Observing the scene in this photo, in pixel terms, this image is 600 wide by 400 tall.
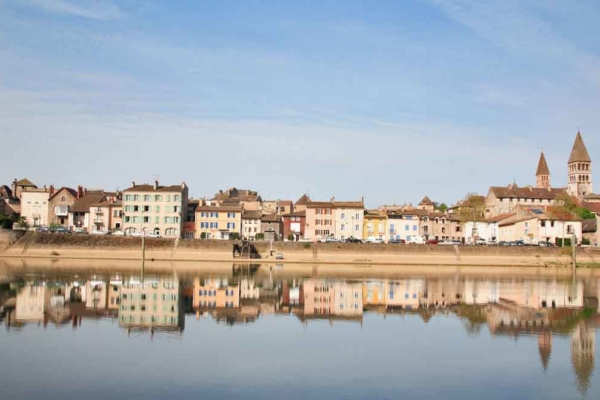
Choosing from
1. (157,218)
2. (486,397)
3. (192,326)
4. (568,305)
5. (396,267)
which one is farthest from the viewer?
(157,218)

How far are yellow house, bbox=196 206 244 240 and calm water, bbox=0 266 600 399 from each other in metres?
46.4

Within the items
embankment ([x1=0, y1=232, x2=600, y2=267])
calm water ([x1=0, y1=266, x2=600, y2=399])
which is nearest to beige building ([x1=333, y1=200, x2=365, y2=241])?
embankment ([x1=0, y1=232, x2=600, y2=267])

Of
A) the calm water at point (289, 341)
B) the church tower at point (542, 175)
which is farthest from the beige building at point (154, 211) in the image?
the church tower at point (542, 175)

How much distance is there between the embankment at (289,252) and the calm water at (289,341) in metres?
30.2

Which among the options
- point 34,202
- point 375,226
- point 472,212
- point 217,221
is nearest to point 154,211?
point 217,221

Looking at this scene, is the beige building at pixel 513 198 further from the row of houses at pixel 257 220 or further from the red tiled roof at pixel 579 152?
the red tiled roof at pixel 579 152

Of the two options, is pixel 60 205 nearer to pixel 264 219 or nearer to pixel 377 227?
pixel 264 219

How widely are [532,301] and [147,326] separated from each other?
29.4 meters

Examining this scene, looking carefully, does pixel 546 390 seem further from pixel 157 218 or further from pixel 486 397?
pixel 157 218

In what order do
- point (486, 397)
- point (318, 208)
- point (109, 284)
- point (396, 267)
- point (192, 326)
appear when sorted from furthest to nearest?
point (318, 208) < point (396, 267) < point (109, 284) < point (192, 326) < point (486, 397)

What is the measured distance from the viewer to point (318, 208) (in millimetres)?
104562

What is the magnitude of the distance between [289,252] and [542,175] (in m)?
95.8

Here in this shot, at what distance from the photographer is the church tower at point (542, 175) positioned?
15688 centimetres

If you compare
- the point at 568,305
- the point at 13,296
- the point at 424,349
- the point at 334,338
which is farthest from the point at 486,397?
the point at 13,296
